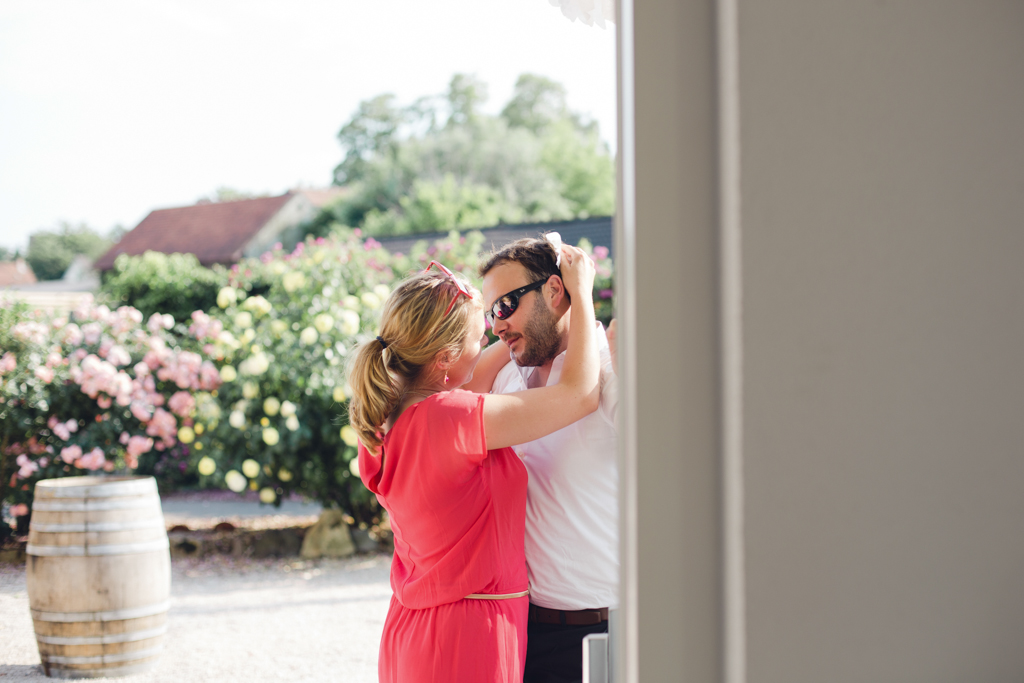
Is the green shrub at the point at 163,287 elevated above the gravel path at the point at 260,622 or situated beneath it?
elevated above

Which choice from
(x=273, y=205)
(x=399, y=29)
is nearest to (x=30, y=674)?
(x=273, y=205)

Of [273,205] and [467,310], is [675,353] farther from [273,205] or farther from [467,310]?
[273,205]

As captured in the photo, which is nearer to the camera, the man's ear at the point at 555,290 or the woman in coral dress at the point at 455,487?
the woman in coral dress at the point at 455,487

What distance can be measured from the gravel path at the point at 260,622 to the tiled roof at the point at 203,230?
27.0m

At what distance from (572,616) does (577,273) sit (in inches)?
36.6

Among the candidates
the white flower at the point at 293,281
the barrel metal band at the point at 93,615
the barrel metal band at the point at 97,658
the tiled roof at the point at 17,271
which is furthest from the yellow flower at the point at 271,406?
the tiled roof at the point at 17,271

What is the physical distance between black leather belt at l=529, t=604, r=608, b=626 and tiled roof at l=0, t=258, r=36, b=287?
52.5 metres

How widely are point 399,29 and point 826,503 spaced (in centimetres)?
4681

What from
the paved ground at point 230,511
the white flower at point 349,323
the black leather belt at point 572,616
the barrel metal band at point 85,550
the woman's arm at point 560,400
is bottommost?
the paved ground at point 230,511

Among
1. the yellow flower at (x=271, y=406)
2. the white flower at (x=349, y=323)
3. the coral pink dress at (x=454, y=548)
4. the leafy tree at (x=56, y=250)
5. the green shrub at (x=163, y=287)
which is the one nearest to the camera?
the coral pink dress at (x=454, y=548)

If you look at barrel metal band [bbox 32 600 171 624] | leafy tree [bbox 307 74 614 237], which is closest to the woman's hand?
barrel metal band [bbox 32 600 171 624]

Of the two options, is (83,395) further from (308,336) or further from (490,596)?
(490,596)

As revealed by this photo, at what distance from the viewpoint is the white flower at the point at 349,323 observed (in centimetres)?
574

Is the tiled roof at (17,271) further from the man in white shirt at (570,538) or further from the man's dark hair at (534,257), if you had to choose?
the man in white shirt at (570,538)
